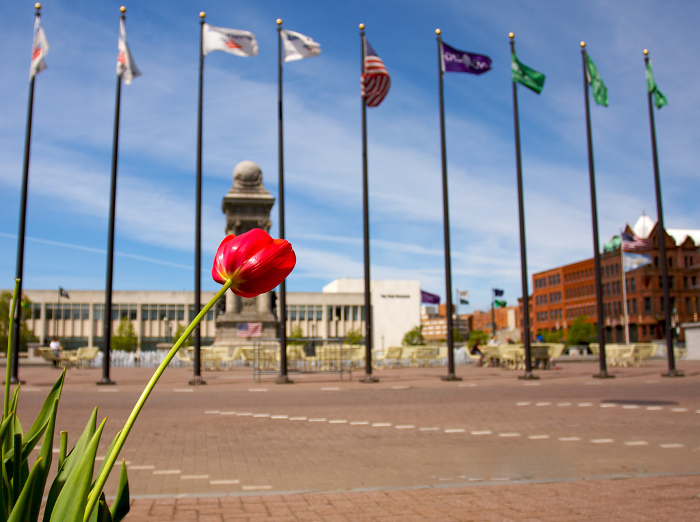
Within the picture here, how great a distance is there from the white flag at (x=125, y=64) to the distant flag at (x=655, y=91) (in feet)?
54.6

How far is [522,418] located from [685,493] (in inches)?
222

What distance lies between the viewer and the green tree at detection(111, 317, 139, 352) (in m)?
76.8

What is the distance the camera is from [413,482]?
640 cm

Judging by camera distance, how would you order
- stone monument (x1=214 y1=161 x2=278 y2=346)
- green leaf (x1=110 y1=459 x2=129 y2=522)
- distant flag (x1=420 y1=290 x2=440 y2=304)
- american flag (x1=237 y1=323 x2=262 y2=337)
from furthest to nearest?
distant flag (x1=420 y1=290 x2=440 y2=304) < stone monument (x1=214 y1=161 x2=278 y2=346) < american flag (x1=237 y1=323 x2=262 y2=337) < green leaf (x1=110 y1=459 x2=129 y2=522)

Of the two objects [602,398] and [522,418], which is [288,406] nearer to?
[522,418]

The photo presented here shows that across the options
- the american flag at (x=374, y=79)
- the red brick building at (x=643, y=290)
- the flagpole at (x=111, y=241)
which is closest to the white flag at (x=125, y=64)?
the flagpole at (x=111, y=241)

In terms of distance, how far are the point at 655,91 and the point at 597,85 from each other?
2234 mm

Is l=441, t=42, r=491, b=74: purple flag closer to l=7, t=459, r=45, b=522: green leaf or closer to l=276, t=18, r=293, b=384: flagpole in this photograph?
l=276, t=18, r=293, b=384: flagpole

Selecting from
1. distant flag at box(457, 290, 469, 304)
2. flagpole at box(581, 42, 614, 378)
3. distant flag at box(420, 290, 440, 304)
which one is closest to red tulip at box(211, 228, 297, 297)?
flagpole at box(581, 42, 614, 378)

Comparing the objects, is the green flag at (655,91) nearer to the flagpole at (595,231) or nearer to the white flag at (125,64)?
the flagpole at (595,231)

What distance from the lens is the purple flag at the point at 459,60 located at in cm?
2180

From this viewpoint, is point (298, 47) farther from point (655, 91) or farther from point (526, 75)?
point (655, 91)

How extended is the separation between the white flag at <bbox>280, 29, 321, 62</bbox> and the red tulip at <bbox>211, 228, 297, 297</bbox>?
66.9 feet

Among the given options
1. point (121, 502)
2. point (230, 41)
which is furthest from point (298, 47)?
point (121, 502)
